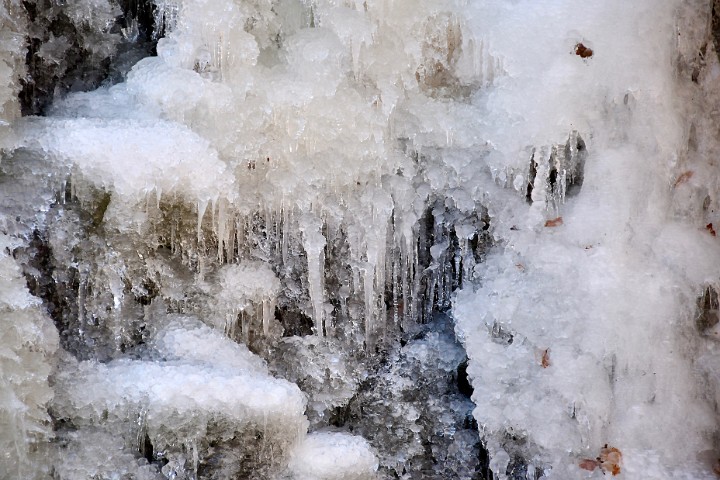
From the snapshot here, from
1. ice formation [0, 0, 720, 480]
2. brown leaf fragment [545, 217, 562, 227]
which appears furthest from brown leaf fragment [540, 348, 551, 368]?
brown leaf fragment [545, 217, 562, 227]

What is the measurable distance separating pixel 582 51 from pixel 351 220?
124 centimetres

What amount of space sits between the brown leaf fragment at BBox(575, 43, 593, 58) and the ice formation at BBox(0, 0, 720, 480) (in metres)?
0.01

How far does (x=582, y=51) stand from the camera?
10.5 feet

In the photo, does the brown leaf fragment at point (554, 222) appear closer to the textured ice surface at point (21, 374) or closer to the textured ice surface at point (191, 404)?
the textured ice surface at point (191, 404)

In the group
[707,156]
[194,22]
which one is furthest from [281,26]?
[707,156]

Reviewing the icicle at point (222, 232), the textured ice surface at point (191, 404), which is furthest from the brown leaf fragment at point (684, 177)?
the icicle at point (222, 232)

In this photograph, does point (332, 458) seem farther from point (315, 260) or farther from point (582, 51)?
point (582, 51)

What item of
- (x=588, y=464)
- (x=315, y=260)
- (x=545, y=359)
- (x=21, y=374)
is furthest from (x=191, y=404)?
(x=588, y=464)

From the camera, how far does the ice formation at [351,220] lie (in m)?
2.84

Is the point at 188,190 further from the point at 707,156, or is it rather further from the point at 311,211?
the point at 707,156

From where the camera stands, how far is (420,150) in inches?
138

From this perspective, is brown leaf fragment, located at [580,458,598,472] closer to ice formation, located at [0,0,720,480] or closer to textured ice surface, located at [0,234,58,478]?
ice formation, located at [0,0,720,480]

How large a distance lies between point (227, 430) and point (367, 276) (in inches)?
39.8

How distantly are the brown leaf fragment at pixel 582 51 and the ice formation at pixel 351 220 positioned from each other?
0.01 m
